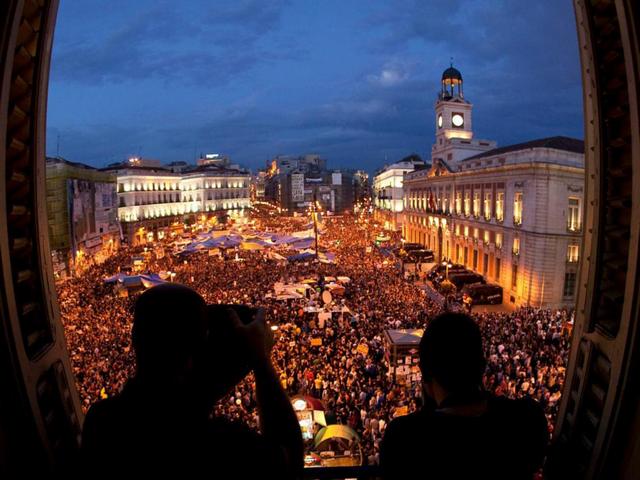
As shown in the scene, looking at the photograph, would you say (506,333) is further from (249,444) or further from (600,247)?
(249,444)

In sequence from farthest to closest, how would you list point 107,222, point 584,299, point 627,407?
point 107,222 → point 584,299 → point 627,407

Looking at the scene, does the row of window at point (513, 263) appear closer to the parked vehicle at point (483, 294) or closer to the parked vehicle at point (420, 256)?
the parked vehicle at point (420, 256)

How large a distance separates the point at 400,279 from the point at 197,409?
2739 cm

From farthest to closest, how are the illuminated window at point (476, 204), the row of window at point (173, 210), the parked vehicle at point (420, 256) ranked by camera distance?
the row of window at point (173, 210), the parked vehicle at point (420, 256), the illuminated window at point (476, 204)

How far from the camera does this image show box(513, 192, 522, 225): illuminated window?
1222 inches

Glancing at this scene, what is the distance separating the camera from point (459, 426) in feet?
6.04

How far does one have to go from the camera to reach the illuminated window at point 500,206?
111 feet

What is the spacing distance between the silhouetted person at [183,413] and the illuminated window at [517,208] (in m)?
32.2

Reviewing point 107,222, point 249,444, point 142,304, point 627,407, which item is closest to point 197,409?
point 249,444

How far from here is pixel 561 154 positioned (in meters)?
28.7

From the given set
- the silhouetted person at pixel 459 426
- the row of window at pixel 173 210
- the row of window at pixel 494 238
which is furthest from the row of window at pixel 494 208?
the row of window at pixel 173 210

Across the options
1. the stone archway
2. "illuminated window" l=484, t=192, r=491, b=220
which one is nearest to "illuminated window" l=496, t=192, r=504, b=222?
"illuminated window" l=484, t=192, r=491, b=220

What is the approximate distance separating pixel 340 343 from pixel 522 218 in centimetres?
1957

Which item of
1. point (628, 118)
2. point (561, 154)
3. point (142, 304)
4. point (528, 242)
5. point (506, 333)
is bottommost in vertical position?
point (506, 333)
